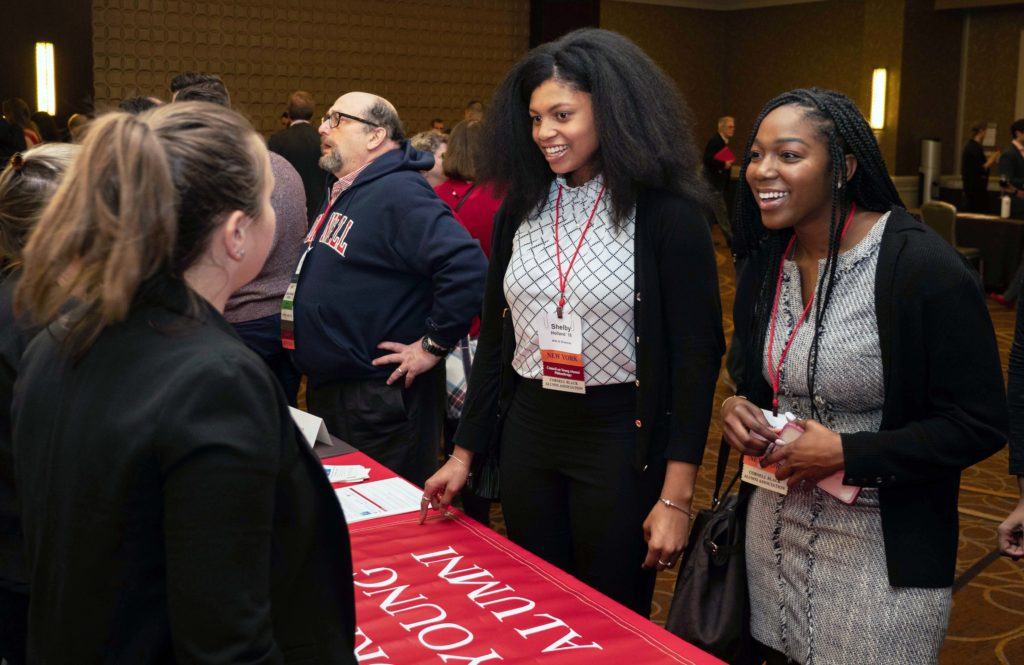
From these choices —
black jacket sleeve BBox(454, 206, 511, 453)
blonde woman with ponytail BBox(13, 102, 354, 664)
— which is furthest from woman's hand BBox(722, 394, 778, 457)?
blonde woman with ponytail BBox(13, 102, 354, 664)

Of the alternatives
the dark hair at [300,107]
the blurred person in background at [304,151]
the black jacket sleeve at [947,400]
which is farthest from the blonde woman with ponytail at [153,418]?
the dark hair at [300,107]

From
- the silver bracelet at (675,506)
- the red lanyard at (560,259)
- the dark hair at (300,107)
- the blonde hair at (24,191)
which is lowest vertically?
the silver bracelet at (675,506)

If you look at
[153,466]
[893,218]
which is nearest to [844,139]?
[893,218]

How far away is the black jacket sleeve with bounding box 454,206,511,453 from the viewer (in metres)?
2.06

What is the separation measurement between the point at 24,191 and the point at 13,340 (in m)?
0.29

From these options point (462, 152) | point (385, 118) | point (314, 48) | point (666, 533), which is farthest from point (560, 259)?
point (314, 48)

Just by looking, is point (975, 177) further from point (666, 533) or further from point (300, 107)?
point (666, 533)

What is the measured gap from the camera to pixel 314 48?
495 inches

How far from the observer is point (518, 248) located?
6.61ft

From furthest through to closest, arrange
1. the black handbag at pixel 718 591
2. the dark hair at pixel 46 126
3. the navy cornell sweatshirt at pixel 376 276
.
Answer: the dark hair at pixel 46 126
the navy cornell sweatshirt at pixel 376 276
the black handbag at pixel 718 591

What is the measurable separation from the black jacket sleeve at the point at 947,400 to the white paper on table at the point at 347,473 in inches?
42.9

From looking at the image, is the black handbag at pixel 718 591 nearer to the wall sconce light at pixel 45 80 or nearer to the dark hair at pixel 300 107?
the dark hair at pixel 300 107

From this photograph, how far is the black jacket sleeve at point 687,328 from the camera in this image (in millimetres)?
1842

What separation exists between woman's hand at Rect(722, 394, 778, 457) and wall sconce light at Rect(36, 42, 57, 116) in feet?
33.4
